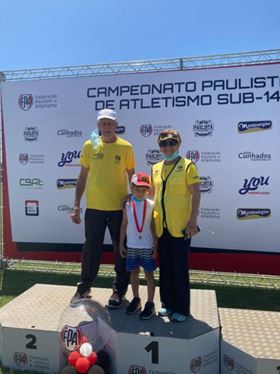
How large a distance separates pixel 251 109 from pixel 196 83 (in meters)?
0.73

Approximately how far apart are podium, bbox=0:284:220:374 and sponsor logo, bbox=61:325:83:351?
174 millimetres

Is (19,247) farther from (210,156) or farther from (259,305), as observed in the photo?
(259,305)

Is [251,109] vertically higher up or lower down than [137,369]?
higher up

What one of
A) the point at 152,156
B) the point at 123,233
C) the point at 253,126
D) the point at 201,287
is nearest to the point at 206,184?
the point at 152,156

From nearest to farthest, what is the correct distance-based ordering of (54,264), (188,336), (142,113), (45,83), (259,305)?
(188,336)
(259,305)
(142,113)
(45,83)
(54,264)

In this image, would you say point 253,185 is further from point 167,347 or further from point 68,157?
point 167,347

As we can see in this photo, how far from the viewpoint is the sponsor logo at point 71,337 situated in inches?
98.9

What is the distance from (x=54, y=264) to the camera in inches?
222

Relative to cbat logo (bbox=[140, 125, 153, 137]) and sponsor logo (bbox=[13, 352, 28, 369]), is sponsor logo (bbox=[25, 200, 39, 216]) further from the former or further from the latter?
sponsor logo (bbox=[13, 352, 28, 369])

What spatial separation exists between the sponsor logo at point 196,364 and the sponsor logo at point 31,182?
336cm

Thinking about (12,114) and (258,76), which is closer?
(258,76)

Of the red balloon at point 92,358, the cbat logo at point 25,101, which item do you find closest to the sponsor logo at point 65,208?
the cbat logo at point 25,101

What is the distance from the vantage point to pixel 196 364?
261cm

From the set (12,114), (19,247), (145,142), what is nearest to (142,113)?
(145,142)
